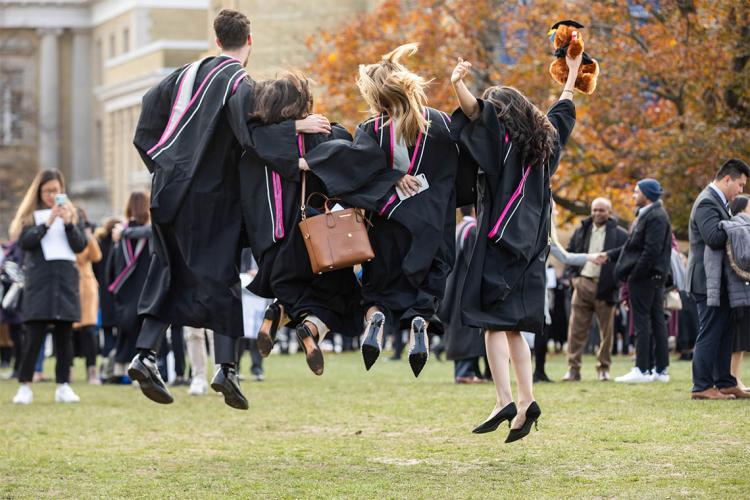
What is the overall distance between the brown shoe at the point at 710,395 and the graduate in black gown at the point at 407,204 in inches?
196

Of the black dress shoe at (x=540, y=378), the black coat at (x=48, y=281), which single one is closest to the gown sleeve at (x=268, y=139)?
the black coat at (x=48, y=281)

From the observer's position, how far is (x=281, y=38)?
57406mm

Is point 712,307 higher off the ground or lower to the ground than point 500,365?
higher

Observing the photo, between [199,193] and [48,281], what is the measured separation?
666 cm

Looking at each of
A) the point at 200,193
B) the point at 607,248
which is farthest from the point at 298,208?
the point at 607,248

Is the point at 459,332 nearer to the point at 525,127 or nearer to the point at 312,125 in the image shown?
the point at 525,127

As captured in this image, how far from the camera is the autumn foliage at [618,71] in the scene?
22688 millimetres

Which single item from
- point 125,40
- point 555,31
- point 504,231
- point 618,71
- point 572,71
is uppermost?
point 125,40

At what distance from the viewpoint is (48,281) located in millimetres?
16234

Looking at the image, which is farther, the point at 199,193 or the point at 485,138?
the point at 199,193

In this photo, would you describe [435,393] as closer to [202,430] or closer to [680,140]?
[202,430]

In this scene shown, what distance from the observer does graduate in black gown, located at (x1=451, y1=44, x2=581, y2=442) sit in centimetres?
994

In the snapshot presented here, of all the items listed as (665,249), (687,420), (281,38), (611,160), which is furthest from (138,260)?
(281,38)

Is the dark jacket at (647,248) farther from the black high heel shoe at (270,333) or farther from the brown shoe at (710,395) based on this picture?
the black high heel shoe at (270,333)
